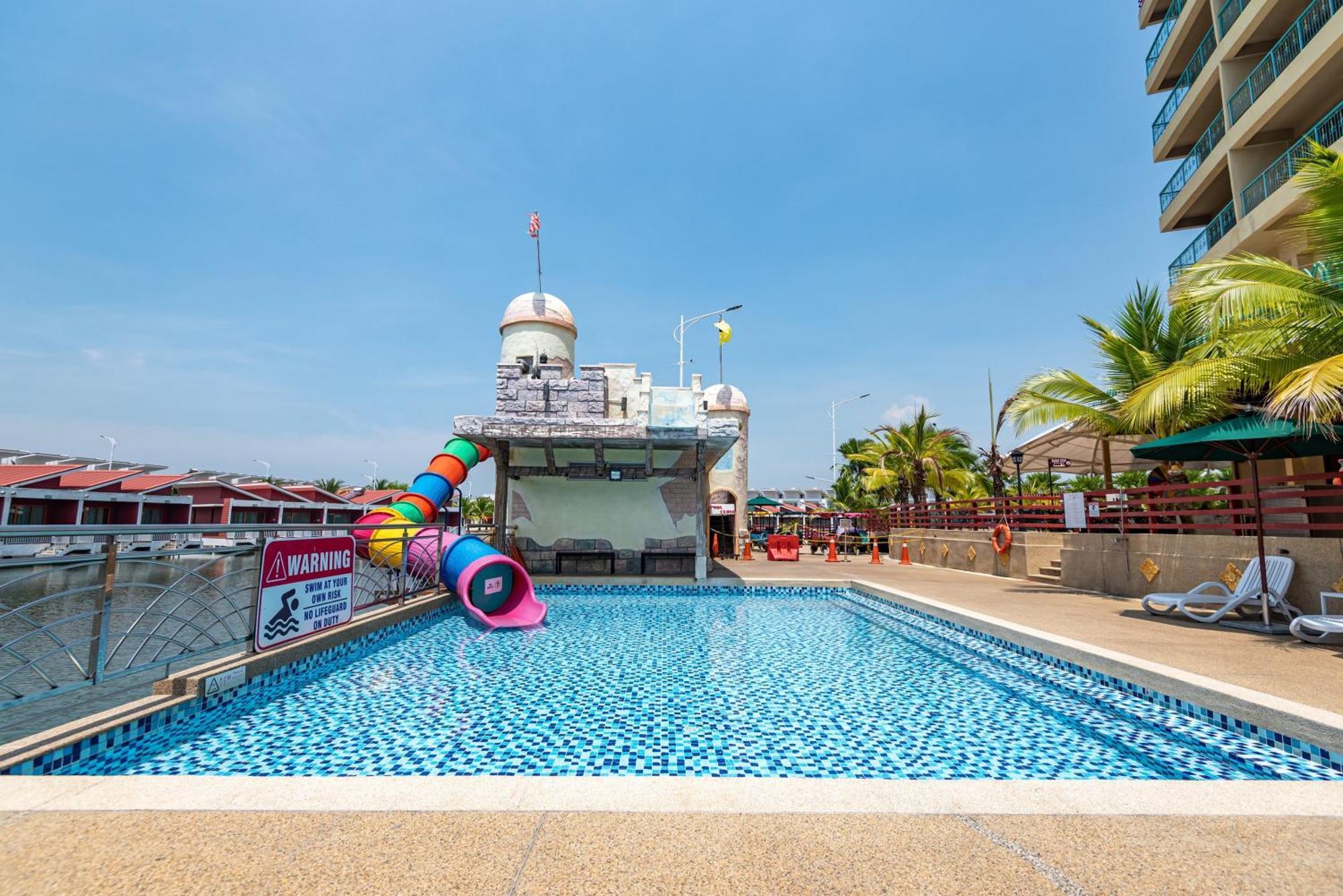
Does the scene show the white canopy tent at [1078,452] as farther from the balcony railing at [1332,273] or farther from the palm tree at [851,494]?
the palm tree at [851,494]

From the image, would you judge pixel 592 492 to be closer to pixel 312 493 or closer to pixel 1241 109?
pixel 1241 109

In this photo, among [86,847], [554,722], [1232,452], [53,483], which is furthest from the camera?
[53,483]

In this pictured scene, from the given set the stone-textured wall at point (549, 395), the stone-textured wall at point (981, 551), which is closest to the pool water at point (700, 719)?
the stone-textured wall at point (981, 551)

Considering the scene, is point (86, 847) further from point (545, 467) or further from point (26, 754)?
point (545, 467)

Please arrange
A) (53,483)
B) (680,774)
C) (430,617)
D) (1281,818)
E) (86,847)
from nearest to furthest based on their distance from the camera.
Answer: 1. (86,847)
2. (1281,818)
3. (680,774)
4. (430,617)
5. (53,483)

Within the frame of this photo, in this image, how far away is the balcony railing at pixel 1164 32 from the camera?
17.3 metres

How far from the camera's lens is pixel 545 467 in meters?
13.9

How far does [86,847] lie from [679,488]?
12.6m

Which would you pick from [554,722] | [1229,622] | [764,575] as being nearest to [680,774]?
[554,722]

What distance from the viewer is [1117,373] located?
11.4 m

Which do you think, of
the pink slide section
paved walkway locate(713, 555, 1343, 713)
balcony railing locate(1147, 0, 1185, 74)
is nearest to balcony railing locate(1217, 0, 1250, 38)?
balcony railing locate(1147, 0, 1185, 74)

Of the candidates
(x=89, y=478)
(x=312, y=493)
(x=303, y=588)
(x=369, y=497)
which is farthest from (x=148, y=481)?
(x=303, y=588)

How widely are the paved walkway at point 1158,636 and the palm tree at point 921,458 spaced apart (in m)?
10.0

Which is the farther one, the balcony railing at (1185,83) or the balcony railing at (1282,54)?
the balcony railing at (1185,83)
